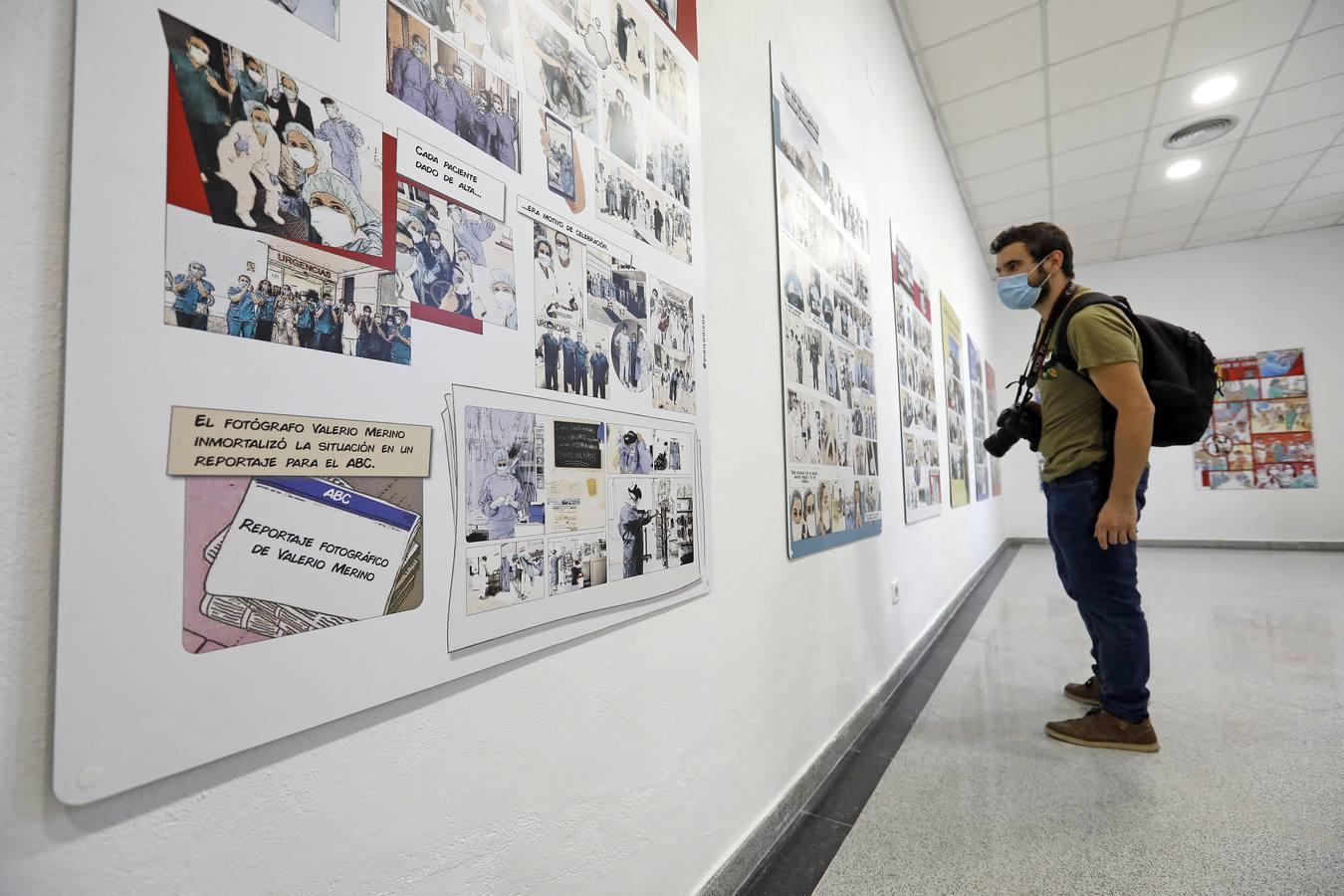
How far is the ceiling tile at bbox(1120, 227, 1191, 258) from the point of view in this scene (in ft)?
19.7

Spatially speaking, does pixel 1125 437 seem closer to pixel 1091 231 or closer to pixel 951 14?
pixel 951 14

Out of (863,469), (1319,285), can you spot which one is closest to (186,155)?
(863,469)

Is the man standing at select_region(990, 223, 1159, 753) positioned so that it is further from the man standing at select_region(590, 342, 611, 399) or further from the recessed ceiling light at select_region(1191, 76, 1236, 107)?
the recessed ceiling light at select_region(1191, 76, 1236, 107)

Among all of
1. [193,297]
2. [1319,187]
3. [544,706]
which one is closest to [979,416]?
[1319,187]

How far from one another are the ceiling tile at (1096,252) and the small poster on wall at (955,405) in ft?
10.4

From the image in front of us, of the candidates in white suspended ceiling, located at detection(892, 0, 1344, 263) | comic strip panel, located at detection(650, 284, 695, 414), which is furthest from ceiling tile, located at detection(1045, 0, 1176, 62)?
comic strip panel, located at detection(650, 284, 695, 414)

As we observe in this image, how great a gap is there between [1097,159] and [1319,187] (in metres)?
2.41

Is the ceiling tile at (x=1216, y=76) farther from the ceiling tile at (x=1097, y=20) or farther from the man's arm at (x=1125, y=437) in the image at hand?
the man's arm at (x=1125, y=437)

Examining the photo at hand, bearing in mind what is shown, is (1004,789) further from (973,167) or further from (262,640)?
(973,167)

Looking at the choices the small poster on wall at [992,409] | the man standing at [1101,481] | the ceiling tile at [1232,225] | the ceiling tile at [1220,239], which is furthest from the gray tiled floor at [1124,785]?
the ceiling tile at [1220,239]

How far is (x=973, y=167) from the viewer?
4.66m

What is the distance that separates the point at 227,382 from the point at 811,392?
142 centimetres

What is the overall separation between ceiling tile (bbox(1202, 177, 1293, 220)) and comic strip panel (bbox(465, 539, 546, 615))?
7.27 m

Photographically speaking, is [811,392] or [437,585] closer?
[437,585]
